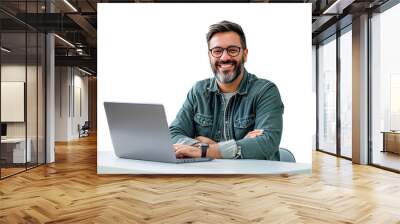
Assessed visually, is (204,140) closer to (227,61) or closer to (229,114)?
(229,114)

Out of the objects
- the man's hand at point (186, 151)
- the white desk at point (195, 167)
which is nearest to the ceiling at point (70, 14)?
the white desk at point (195, 167)

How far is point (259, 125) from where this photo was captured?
501 centimetres

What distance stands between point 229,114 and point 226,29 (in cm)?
141

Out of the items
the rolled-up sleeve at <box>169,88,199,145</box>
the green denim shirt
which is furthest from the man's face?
the rolled-up sleeve at <box>169,88,199,145</box>

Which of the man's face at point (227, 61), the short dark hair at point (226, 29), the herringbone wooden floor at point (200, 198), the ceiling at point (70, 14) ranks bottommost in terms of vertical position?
the herringbone wooden floor at point (200, 198)

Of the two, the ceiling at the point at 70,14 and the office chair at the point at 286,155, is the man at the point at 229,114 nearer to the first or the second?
the office chair at the point at 286,155

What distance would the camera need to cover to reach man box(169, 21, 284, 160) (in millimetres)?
4707

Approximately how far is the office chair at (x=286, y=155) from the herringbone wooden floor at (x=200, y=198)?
0.29 meters

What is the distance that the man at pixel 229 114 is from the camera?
4.71 metres

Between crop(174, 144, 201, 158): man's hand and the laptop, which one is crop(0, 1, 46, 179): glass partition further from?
crop(174, 144, 201, 158): man's hand

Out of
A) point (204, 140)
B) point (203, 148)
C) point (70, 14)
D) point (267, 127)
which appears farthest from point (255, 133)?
point (70, 14)

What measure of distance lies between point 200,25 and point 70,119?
11656 millimetres

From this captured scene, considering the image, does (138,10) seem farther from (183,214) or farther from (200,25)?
(183,214)

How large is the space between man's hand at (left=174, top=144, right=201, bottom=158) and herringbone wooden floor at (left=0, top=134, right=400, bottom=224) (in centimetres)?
49
